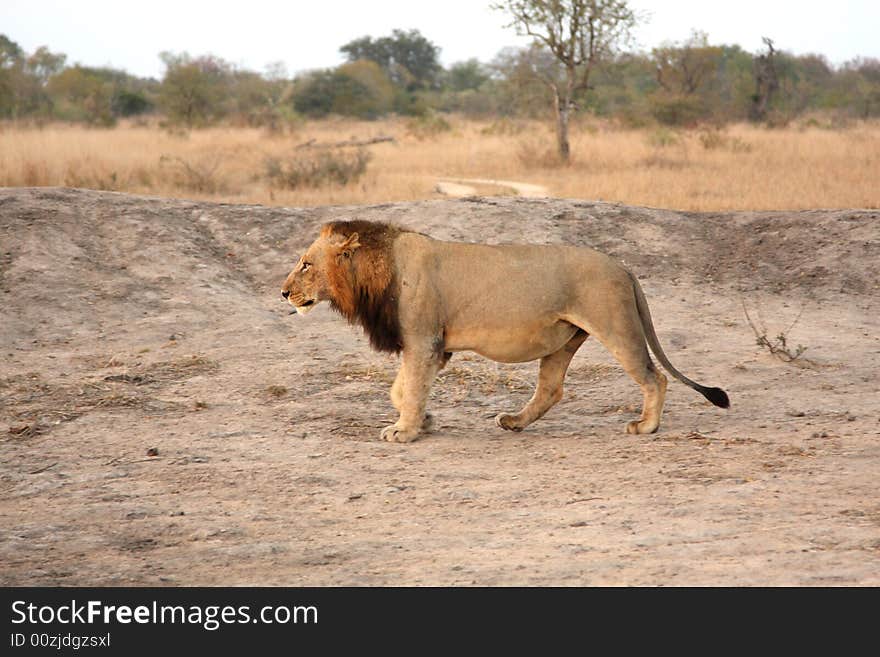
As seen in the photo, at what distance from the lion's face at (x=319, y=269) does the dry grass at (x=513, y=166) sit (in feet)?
27.3

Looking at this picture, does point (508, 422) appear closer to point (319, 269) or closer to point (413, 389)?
point (413, 389)

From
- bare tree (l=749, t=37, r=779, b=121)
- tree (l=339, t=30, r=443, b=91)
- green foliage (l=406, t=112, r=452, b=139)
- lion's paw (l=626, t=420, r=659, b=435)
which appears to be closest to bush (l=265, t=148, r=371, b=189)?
lion's paw (l=626, t=420, r=659, b=435)

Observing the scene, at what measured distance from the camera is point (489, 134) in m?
30.4

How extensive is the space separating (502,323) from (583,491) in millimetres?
1455

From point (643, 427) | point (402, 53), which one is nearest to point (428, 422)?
point (643, 427)

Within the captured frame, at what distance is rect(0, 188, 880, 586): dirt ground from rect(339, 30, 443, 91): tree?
189ft

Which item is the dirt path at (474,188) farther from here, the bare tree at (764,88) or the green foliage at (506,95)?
the bare tree at (764,88)

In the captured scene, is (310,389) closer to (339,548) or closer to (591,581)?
(339,548)

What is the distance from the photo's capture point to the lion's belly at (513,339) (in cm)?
696

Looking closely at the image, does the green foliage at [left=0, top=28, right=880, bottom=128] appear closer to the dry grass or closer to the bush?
the dry grass

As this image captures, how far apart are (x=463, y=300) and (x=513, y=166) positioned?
14778 mm

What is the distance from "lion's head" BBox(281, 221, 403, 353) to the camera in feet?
22.8

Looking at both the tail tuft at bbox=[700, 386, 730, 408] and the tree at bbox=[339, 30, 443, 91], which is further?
the tree at bbox=[339, 30, 443, 91]

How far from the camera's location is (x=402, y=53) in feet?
230
